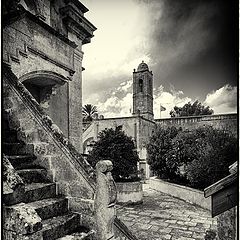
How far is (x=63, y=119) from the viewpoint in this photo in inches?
230

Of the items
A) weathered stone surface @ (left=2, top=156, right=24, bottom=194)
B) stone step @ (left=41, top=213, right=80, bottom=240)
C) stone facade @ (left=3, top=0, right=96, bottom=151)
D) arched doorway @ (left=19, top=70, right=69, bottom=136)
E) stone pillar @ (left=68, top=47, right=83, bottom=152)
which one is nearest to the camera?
weathered stone surface @ (left=2, top=156, right=24, bottom=194)

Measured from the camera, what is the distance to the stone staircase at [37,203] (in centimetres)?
189

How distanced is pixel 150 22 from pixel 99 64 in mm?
1023

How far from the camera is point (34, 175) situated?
Result: 2.82 meters

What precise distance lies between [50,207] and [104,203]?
58 cm

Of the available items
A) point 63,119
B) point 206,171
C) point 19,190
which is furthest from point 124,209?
point 19,190

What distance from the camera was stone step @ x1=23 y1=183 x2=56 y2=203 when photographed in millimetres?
2450

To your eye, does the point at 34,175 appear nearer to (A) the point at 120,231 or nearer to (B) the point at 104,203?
(B) the point at 104,203

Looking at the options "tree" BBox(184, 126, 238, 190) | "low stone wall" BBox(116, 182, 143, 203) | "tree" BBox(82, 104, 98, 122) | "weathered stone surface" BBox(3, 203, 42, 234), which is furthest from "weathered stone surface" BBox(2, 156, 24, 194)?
"tree" BBox(82, 104, 98, 122)

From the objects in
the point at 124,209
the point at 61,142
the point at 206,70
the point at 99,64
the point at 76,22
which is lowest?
the point at 124,209

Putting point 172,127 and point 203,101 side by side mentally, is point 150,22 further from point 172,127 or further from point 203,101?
point 172,127

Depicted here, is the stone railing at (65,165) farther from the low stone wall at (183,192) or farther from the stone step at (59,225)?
the low stone wall at (183,192)

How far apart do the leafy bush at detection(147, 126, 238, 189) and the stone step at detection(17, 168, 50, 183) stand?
16.0ft

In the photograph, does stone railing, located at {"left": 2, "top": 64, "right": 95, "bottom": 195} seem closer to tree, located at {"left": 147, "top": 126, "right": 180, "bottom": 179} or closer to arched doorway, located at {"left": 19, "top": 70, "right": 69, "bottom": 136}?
arched doorway, located at {"left": 19, "top": 70, "right": 69, "bottom": 136}
